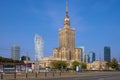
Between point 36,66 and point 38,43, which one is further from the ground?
point 38,43

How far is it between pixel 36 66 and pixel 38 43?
7.88 meters

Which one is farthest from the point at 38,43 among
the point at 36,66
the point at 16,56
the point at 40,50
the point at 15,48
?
the point at 16,56

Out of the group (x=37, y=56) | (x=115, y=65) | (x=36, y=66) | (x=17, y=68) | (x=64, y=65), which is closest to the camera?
(x=37, y=56)

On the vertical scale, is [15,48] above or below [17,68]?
above

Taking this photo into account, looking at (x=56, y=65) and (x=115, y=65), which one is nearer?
(x=115, y=65)

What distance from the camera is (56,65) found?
169 metres

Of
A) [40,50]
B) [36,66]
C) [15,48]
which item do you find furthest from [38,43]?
[15,48]

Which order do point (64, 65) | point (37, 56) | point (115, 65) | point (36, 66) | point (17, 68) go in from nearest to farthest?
point (37, 56)
point (36, 66)
point (17, 68)
point (115, 65)
point (64, 65)

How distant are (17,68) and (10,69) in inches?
138

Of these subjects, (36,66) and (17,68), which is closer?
(36,66)

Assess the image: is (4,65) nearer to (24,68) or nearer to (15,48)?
(24,68)

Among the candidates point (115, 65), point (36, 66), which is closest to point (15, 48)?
point (115, 65)

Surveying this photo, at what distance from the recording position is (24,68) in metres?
84.6

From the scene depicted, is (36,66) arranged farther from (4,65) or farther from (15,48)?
(15,48)
